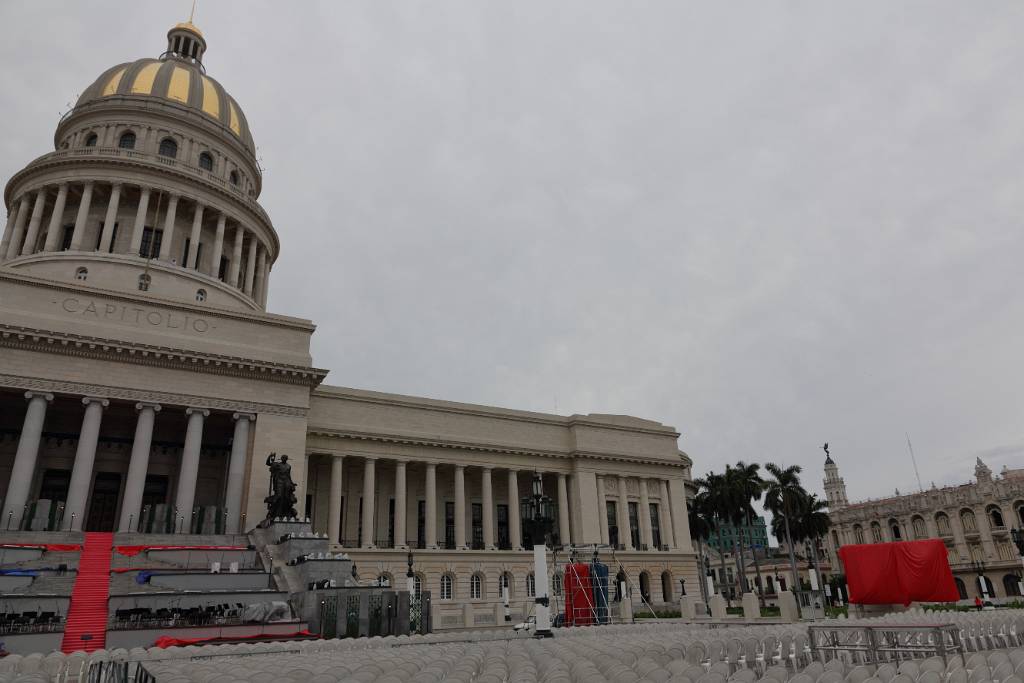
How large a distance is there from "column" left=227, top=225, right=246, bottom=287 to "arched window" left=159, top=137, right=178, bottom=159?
26.0 ft

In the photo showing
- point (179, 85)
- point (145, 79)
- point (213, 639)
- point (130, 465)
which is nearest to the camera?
point (213, 639)

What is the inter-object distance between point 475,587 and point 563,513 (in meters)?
9.50

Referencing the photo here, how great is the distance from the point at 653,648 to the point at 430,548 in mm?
36289

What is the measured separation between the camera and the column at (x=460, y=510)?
4941 centimetres

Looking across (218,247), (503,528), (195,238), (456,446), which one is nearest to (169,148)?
(195,238)

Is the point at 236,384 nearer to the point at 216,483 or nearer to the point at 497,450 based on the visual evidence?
the point at 216,483

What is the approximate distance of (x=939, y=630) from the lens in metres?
13.0

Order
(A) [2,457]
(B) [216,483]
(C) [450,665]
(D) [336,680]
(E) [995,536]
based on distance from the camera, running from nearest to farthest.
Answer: (D) [336,680]
(C) [450,665]
(A) [2,457]
(B) [216,483]
(E) [995,536]

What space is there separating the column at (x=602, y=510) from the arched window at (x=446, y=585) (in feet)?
43.2

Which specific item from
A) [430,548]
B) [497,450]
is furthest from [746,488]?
[430,548]

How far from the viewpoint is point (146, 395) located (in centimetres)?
3716

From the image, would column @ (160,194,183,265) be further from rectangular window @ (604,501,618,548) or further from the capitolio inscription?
rectangular window @ (604,501,618,548)

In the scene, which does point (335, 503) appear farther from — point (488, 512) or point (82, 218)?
point (82, 218)

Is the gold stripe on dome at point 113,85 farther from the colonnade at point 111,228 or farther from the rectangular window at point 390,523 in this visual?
the rectangular window at point 390,523
